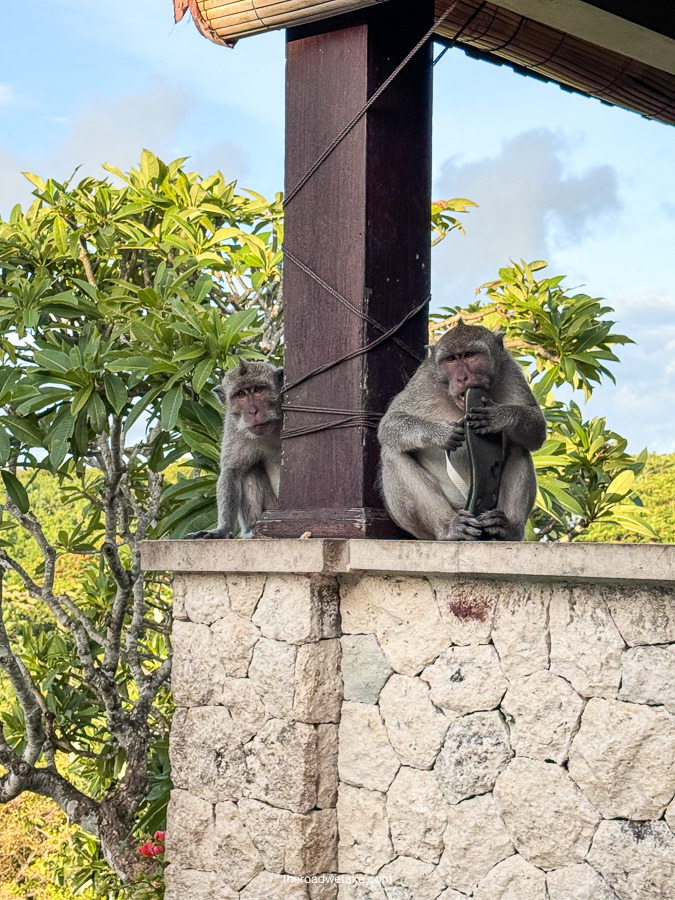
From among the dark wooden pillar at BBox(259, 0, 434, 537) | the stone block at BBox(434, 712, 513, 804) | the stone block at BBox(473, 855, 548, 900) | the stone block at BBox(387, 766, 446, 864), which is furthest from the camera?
the dark wooden pillar at BBox(259, 0, 434, 537)

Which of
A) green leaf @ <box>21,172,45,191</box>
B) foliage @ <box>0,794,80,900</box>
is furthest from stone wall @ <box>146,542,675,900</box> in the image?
foliage @ <box>0,794,80,900</box>

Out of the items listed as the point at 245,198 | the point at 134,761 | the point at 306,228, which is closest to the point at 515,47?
the point at 306,228

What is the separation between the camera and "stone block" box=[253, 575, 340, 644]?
11.4 feet

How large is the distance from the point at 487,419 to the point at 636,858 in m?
1.36

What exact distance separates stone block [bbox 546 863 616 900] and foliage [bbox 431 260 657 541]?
2.60 meters

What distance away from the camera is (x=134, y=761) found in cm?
560

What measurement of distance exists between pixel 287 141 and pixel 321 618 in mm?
1793

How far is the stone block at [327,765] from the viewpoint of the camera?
346cm

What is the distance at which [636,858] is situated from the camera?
2.71 metres

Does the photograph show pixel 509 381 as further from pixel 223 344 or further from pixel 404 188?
pixel 223 344

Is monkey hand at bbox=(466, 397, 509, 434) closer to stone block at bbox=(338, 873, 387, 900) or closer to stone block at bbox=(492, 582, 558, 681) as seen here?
stone block at bbox=(492, 582, 558, 681)

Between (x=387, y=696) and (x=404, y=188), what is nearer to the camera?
(x=387, y=696)

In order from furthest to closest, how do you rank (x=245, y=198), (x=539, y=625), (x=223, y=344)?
(x=245, y=198), (x=223, y=344), (x=539, y=625)

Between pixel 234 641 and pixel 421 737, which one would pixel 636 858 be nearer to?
pixel 421 737
